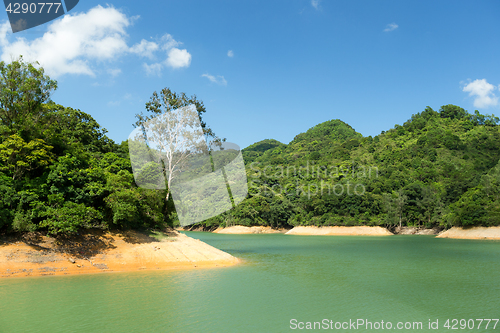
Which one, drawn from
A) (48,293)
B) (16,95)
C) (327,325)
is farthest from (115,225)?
(327,325)

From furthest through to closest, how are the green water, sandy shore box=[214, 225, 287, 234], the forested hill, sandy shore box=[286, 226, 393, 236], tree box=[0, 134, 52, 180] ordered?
sandy shore box=[214, 225, 287, 234], sandy shore box=[286, 226, 393, 236], the forested hill, tree box=[0, 134, 52, 180], the green water

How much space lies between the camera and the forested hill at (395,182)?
62203mm

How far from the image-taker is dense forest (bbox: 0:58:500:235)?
17.0 metres

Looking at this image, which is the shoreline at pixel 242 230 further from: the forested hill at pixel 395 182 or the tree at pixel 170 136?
the tree at pixel 170 136

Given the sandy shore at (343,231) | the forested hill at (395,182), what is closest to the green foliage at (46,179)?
the forested hill at (395,182)

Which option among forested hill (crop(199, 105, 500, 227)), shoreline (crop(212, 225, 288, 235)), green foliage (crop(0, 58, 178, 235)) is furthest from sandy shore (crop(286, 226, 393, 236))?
green foliage (crop(0, 58, 178, 235))

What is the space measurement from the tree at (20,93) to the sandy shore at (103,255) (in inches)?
296

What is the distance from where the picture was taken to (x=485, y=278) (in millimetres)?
17859

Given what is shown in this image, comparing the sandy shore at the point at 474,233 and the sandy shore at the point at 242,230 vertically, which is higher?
the sandy shore at the point at 474,233

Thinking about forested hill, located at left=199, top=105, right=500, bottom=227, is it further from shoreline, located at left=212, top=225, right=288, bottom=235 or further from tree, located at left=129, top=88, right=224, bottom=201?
tree, located at left=129, top=88, right=224, bottom=201

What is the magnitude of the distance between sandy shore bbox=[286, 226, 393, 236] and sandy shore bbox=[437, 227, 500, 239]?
15756mm

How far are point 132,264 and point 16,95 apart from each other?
12.7m

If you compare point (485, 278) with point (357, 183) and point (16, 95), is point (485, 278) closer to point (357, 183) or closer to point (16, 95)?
point (16, 95)

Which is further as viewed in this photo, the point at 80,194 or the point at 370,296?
the point at 80,194
